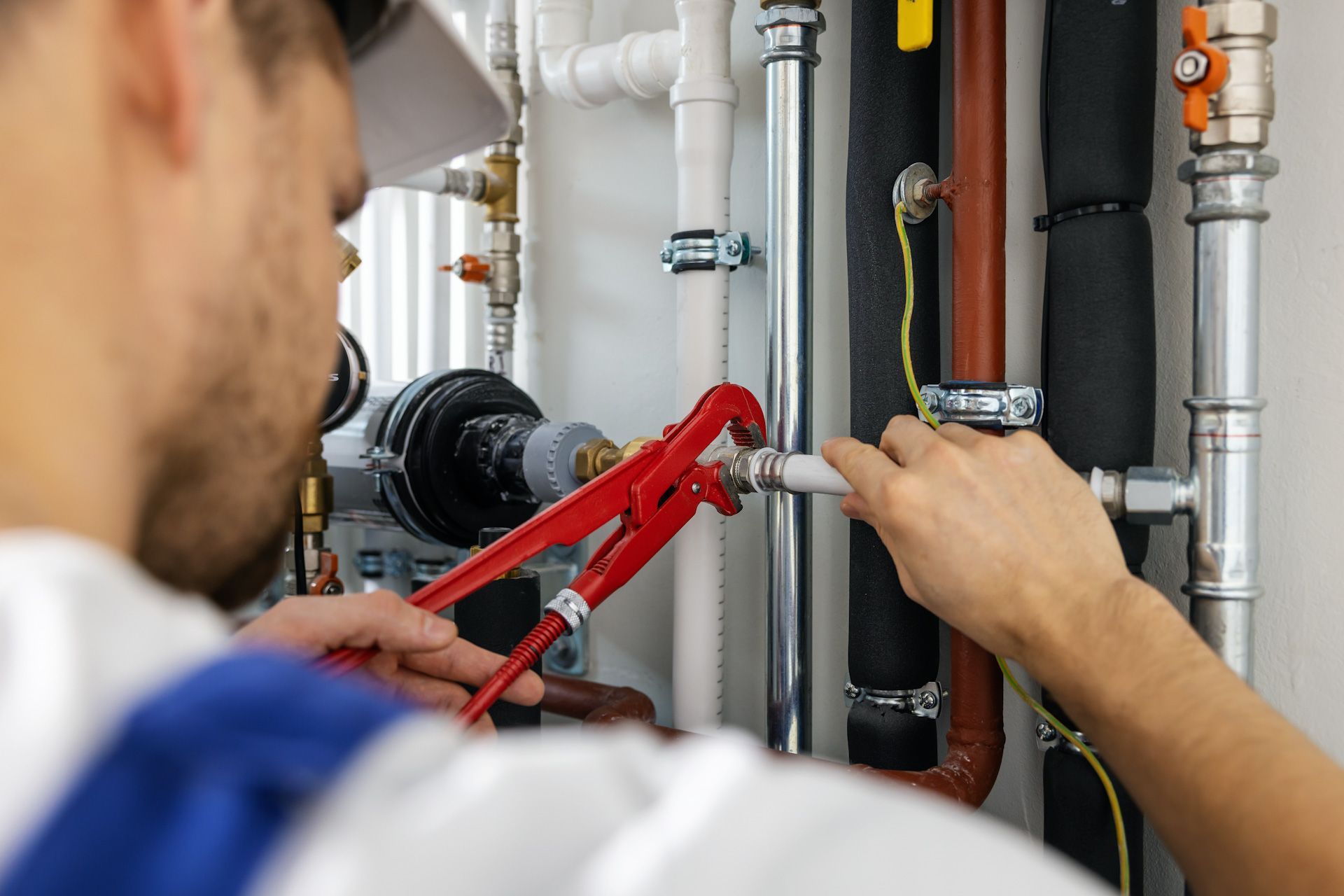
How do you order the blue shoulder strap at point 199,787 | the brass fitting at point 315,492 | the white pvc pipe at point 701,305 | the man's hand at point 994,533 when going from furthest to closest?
1. the brass fitting at point 315,492
2. the white pvc pipe at point 701,305
3. the man's hand at point 994,533
4. the blue shoulder strap at point 199,787

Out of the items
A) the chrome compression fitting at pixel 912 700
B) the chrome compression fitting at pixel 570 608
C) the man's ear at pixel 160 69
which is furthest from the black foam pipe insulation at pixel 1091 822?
the man's ear at pixel 160 69

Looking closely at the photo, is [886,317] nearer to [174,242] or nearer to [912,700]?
[912,700]

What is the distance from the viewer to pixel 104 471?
0.85 ft

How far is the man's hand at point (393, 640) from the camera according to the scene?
658mm

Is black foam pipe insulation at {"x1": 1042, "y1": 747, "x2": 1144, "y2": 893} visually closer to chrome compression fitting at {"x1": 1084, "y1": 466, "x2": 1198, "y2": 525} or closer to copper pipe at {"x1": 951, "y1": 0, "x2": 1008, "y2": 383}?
chrome compression fitting at {"x1": 1084, "y1": 466, "x2": 1198, "y2": 525}

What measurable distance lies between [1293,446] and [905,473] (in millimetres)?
304

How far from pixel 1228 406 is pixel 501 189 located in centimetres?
85

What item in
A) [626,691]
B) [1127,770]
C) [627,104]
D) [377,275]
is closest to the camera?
A: [1127,770]

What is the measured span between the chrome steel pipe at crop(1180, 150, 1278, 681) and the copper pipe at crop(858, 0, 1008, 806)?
161 mm

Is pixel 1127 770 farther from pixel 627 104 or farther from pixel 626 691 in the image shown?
pixel 627 104

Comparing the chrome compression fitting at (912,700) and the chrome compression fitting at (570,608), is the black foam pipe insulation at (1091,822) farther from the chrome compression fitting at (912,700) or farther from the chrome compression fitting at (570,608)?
the chrome compression fitting at (570,608)

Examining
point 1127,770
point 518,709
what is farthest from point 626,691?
point 1127,770

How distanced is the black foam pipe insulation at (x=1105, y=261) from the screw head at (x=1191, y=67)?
0.08 meters

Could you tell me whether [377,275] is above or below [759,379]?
above
